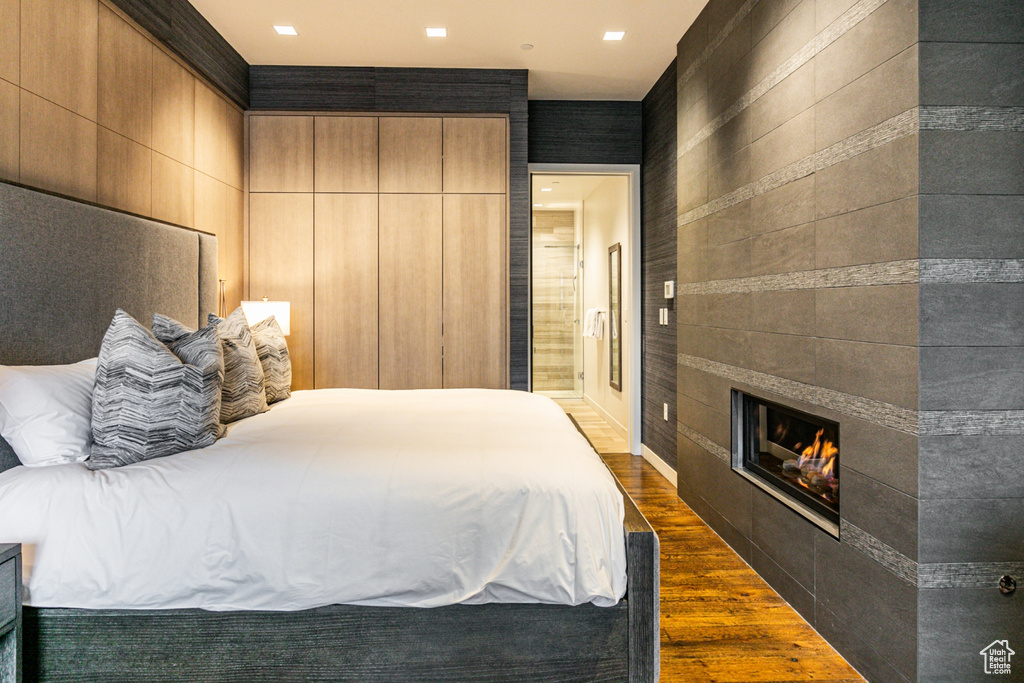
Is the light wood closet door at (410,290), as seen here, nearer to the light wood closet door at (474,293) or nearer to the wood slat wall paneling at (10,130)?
the light wood closet door at (474,293)

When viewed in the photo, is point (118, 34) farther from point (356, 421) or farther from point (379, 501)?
point (379, 501)

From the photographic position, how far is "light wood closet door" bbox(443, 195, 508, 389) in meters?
4.26

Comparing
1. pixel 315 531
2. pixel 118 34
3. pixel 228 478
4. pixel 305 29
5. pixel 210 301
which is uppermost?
pixel 305 29

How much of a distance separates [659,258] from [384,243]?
2.00m

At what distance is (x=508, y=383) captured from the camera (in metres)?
4.27

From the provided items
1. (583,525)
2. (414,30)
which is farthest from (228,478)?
(414,30)

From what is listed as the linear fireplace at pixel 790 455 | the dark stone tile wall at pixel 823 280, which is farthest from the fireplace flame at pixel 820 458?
the dark stone tile wall at pixel 823 280

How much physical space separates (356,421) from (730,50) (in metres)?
2.52

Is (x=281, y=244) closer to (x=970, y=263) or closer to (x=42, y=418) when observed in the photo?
(x=42, y=418)

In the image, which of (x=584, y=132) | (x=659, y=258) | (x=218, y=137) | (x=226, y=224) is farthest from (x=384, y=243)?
(x=659, y=258)

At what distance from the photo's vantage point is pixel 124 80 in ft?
9.38

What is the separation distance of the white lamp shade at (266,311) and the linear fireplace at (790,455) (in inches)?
107

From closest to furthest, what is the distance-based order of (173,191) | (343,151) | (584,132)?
(173,191) < (343,151) < (584,132)

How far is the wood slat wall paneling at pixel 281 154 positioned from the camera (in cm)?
422
